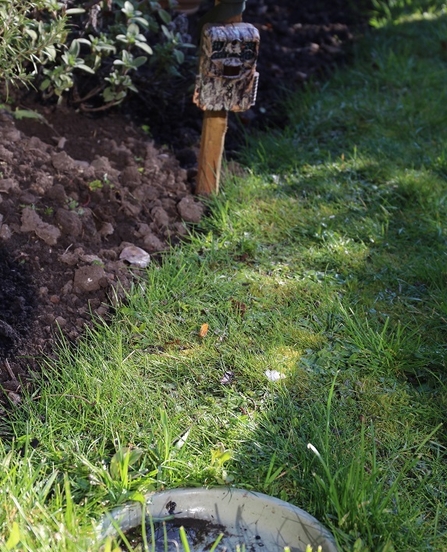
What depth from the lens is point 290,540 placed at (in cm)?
195

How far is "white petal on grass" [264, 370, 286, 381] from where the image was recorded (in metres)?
2.59

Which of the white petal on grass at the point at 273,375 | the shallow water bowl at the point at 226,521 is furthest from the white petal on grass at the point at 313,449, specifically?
the white petal on grass at the point at 273,375

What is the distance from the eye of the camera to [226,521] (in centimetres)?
203

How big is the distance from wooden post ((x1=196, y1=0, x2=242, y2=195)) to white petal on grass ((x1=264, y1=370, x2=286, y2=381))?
1240 millimetres

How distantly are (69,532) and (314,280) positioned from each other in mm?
1607

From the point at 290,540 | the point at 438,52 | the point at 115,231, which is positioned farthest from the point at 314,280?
the point at 438,52

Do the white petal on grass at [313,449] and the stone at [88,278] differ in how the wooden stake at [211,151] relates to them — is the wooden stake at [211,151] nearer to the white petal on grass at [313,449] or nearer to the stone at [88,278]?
the stone at [88,278]

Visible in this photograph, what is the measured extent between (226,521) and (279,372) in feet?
2.32

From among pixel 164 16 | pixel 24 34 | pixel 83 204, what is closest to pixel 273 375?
pixel 83 204

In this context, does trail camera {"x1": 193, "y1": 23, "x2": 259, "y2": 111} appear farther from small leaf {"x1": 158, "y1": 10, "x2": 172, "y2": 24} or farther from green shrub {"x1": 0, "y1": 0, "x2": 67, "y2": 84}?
small leaf {"x1": 158, "y1": 10, "x2": 172, "y2": 24}

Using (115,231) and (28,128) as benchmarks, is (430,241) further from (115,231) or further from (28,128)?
(28,128)

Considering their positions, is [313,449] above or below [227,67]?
below

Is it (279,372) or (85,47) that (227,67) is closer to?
(85,47)

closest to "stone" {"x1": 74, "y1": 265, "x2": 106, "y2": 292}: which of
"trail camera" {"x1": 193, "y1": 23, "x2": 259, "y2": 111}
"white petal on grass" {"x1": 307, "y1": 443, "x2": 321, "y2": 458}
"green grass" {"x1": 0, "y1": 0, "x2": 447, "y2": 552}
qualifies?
"green grass" {"x1": 0, "y1": 0, "x2": 447, "y2": 552}
